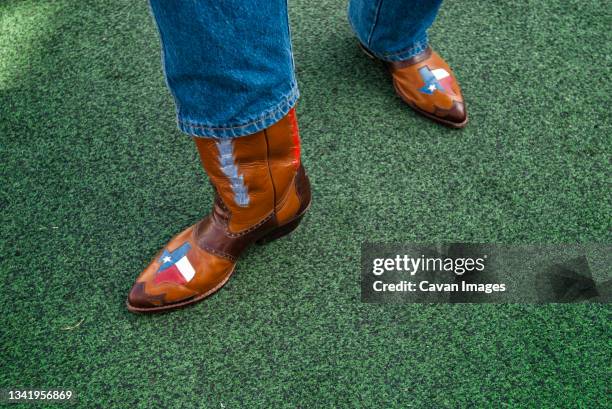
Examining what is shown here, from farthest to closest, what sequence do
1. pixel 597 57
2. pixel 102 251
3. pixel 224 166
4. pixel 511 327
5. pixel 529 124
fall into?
pixel 597 57 < pixel 529 124 < pixel 102 251 < pixel 511 327 < pixel 224 166

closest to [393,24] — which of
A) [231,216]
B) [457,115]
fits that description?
[457,115]

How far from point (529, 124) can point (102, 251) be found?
88 cm

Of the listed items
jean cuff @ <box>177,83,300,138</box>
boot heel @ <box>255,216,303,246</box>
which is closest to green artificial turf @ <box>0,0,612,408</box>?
boot heel @ <box>255,216,303,246</box>

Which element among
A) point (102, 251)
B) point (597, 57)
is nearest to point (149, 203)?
point (102, 251)

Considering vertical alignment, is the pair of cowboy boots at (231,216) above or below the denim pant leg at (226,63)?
below

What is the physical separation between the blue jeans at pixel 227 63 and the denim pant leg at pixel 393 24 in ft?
1.41

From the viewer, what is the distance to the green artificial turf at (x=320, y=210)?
0.99 metres

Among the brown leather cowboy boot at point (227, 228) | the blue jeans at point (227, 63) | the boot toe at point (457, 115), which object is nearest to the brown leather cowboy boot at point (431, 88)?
the boot toe at point (457, 115)

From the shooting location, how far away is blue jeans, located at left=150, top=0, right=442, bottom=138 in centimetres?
71

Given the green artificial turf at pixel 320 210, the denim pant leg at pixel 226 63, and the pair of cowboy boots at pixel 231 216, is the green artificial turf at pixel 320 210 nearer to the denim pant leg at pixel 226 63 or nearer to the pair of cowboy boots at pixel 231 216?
the pair of cowboy boots at pixel 231 216

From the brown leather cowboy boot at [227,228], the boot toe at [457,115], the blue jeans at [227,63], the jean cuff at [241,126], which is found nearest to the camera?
the blue jeans at [227,63]

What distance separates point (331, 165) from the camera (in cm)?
123

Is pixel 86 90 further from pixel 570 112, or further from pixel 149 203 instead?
pixel 570 112

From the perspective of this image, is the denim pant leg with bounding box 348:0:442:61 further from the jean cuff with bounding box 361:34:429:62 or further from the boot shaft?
the boot shaft
